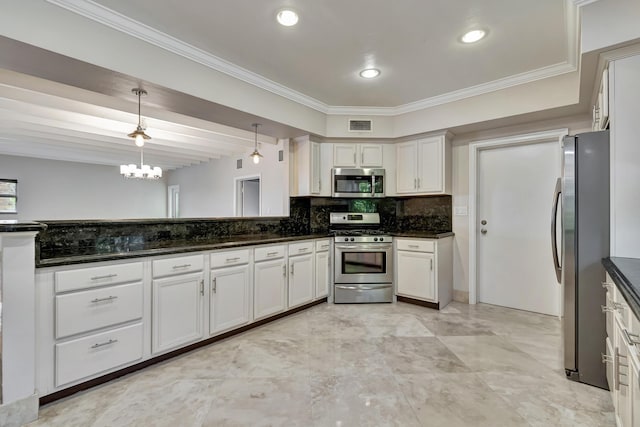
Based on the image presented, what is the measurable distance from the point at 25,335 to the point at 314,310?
2527 millimetres

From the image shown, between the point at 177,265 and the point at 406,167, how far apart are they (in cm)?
307

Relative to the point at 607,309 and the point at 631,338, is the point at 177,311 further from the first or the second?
the point at 607,309

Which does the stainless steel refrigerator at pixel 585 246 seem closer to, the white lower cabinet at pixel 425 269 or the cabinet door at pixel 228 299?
the white lower cabinet at pixel 425 269

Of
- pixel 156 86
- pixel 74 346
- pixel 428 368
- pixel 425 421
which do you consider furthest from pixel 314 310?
pixel 156 86

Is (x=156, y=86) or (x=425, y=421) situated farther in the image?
(x=156, y=86)

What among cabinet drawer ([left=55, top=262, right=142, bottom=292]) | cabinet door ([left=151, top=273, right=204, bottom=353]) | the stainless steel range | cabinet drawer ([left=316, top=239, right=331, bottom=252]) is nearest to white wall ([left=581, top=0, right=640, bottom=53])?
the stainless steel range

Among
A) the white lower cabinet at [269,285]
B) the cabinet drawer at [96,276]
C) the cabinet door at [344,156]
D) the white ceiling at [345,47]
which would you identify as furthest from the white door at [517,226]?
the cabinet drawer at [96,276]

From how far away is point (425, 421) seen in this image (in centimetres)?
163

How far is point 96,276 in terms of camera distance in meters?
1.92

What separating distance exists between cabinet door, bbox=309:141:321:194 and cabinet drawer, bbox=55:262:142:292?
2323 mm

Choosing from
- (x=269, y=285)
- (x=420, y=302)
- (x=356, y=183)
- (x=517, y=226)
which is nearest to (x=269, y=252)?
(x=269, y=285)

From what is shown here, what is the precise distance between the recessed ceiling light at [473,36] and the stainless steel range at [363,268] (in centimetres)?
223

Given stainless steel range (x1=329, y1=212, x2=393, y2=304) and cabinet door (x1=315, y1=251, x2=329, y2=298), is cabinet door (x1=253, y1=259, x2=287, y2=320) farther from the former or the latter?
stainless steel range (x1=329, y1=212, x2=393, y2=304)

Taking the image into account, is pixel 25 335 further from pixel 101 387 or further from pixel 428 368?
pixel 428 368
